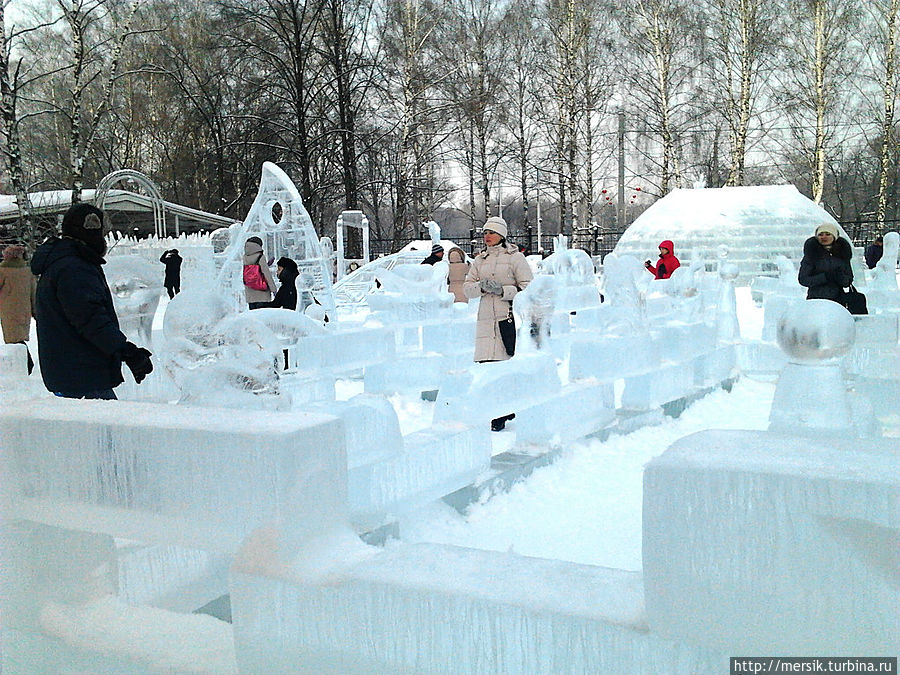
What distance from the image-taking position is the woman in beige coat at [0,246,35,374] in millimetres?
8312

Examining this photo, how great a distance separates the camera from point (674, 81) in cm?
2605

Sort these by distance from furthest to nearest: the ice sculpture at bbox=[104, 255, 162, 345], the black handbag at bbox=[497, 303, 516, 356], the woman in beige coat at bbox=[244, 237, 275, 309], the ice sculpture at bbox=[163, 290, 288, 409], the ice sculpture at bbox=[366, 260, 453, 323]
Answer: the ice sculpture at bbox=[366, 260, 453, 323]
the woman in beige coat at bbox=[244, 237, 275, 309]
the black handbag at bbox=[497, 303, 516, 356]
the ice sculpture at bbox=[104, 255, 162, 345]
the ice sculpture at bbox=[163, 290, 288, 409]

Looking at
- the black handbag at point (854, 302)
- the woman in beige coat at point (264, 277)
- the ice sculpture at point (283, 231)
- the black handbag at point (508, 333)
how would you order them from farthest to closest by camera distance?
1. the ice sculpture at point (283, 231)
2. the woman in beige coat at point (264, 277)
3. the black handbag at point (854, 302)
4. the black handbag at point (508, 333)

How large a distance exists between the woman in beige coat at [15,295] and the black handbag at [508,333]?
502 centimetres

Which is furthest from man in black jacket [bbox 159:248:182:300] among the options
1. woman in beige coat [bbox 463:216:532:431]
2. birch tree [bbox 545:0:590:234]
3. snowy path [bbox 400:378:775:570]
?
birch tree [bbox 545:0:590:234]

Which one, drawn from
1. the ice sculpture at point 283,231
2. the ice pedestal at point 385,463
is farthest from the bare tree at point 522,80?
the ice pedestal at point 385,463

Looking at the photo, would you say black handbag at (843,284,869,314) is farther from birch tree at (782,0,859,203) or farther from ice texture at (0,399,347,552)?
birch tree at (782,0,859,203)

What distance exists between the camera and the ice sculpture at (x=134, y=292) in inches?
186

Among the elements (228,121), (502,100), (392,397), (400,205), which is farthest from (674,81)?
(392,397)

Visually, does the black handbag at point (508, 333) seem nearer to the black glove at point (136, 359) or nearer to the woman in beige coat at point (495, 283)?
the woman in beige coat at point (495, 283)

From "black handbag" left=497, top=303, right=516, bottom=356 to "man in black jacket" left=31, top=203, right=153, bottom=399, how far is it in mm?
2922

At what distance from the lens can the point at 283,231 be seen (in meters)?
10.4

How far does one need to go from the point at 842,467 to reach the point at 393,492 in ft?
7.87

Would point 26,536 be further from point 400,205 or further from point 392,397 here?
point 400,205
